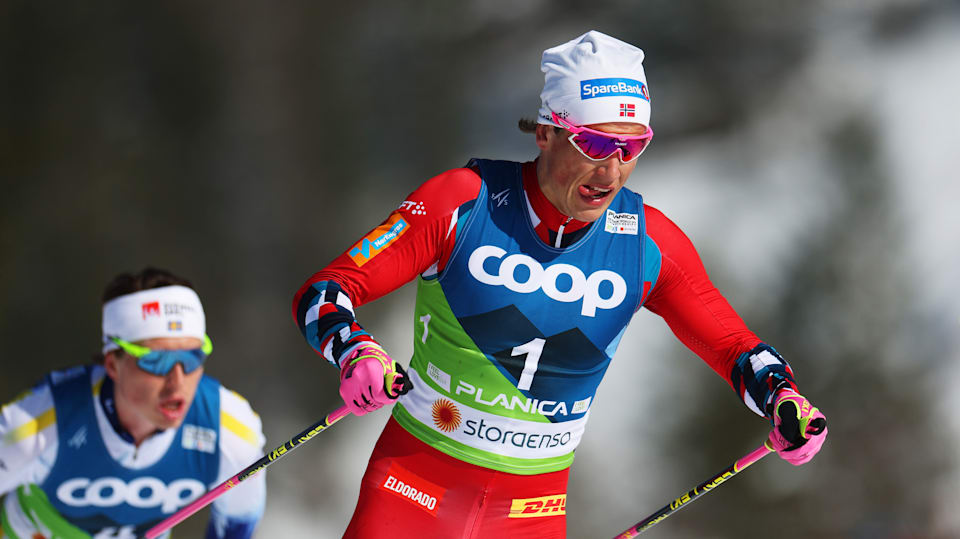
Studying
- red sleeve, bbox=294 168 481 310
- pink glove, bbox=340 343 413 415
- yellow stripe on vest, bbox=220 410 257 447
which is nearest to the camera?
pink glove, bbox=340 343 413 415

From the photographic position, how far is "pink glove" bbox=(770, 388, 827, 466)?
7.57 ft

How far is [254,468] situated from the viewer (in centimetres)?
266

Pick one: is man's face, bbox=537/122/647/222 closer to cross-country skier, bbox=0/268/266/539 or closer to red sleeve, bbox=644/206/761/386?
red sleeve, bbox=644/206/761/386

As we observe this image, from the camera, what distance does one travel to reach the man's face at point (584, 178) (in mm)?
2408

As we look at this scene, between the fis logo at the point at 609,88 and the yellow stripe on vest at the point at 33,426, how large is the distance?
1929mm

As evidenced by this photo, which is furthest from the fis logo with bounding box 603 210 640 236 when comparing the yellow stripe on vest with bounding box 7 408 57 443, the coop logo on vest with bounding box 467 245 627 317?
the yellow stripe on vest with bounding box 7 408 57 443

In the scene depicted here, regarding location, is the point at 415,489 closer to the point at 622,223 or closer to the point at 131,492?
the point at 622,223

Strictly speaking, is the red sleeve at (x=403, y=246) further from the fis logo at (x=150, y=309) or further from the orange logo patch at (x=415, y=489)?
the fis logo at (x=150, y=309)

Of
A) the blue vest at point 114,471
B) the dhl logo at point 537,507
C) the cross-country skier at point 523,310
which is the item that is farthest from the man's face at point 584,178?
the blue vest at point 114,471

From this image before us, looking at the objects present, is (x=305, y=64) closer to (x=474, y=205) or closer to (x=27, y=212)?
(x=27, y=212)

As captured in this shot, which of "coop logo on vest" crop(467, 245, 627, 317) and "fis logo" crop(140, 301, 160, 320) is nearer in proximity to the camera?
"coop logo on vest" crop(467, 245, 627, 317)

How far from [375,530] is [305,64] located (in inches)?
133

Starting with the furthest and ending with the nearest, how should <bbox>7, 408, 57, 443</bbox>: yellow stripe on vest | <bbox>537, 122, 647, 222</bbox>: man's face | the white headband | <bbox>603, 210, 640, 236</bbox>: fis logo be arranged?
the white headband, <bbox>7, 408, 57, 443</bbox>: yellow stripe on vest, <bbox>603, 210, 640, 236</bbox>: fis logo, <bbox>537, 122, 647, 222</bbox>: man's face

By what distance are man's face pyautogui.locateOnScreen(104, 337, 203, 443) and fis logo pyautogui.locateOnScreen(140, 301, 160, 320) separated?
0.08m
